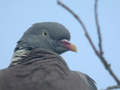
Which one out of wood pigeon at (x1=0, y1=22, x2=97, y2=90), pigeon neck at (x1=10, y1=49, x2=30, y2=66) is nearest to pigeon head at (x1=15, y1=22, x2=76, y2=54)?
wood pigeon at (x1=0, y1=22, x2=97, y2=90)

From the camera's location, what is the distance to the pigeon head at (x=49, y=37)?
431cm

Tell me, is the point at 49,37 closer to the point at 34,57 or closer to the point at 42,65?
the point at 34,57

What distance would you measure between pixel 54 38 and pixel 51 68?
1005 millimetres

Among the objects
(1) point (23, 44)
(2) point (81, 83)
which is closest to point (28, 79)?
(2) point (81, 83)

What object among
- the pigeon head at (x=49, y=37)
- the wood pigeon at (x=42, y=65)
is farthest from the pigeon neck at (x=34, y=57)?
the pigeon head at (x=49, y=37)

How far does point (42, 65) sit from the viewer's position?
3.49 metres

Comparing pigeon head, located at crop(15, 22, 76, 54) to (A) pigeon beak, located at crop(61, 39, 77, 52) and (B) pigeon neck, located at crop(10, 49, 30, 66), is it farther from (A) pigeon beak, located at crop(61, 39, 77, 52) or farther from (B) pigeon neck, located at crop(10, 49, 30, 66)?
(B) pigeon neck, located at crop(10, 49, 30, 66)

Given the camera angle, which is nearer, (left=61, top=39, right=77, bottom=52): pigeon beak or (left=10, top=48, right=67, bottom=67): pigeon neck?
(left=10, top=48, right=67, bottom=67): pigeon neck

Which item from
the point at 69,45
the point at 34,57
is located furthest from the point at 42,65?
the point at 69,45

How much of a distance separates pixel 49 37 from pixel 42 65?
981mm

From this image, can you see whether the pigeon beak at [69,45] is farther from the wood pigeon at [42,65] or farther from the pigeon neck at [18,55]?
the pigeon neck at [18,55]

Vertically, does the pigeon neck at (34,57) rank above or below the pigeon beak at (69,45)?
below

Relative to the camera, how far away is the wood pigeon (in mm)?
3238

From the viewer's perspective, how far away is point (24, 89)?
3197 mm
